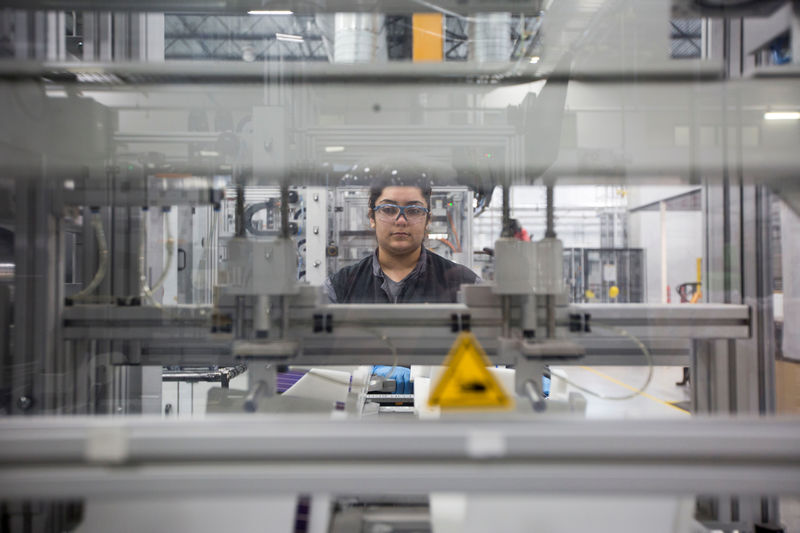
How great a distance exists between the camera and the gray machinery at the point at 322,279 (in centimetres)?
50

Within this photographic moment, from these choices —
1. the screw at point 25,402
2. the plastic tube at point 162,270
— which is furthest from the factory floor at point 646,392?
the screw at point 25,402

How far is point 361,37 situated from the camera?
3.56 ft

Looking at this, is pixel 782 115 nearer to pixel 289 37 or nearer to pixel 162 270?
pixel 289 37

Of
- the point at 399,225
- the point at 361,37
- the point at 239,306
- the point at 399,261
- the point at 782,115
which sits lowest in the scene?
the point at 239,306

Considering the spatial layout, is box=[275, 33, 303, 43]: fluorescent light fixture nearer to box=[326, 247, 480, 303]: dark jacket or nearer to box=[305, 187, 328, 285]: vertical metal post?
box=[305, 187, 328, 285]: vertical metal post

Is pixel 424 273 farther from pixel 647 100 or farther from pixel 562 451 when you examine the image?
pixel 562 451

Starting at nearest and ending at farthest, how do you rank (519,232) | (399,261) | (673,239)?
(519,232), (673,239), (399,261)

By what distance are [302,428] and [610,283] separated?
3.06ft

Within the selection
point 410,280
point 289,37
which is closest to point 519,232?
point 410,280

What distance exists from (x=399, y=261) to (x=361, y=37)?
2.08 ft

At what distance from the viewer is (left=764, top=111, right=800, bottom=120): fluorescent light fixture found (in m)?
0.83

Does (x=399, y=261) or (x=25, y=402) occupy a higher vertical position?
(x=399, y=261)

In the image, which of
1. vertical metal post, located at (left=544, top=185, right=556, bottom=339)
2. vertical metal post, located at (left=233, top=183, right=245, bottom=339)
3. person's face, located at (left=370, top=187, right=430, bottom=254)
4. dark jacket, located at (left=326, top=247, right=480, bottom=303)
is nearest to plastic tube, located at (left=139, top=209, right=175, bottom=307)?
vertical metal post, located at (left=233, top=183, right=245, bottom=339)

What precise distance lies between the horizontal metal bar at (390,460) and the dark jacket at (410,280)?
617 millimetres
